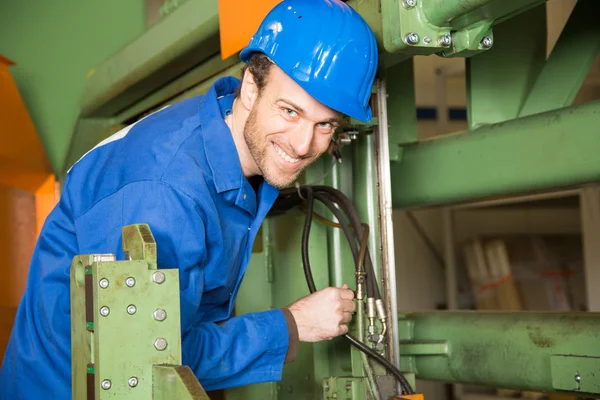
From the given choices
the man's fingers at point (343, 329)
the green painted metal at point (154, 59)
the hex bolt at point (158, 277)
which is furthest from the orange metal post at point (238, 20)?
the hex bolt at point (158, 277)

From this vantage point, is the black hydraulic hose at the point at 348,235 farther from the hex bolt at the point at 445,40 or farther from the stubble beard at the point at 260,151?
the hex bolt at the point at 445,40

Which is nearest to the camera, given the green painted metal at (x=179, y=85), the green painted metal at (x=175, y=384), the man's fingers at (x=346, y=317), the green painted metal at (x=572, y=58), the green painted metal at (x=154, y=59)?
the green painted metal at (x=175, y=384)

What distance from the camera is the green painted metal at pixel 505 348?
148 cm

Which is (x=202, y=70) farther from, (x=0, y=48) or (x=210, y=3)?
(x=0, y=48)

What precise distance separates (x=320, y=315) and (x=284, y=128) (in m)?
0.36

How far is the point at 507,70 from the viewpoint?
71.2 inches

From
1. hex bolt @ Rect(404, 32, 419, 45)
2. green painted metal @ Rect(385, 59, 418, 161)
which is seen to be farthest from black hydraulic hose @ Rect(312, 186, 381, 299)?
hex bolt @ Rect(404, 32, 419, 45)

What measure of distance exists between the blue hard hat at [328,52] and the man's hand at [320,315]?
36 cm

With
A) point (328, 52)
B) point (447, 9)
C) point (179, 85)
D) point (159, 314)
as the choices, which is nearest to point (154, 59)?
point (179, 85)

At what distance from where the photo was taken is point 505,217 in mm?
5082

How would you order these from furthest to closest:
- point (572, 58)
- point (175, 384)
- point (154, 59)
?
point (154, 59) < point (572, 58) < point (175, 384)

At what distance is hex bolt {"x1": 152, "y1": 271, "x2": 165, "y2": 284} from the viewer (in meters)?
1.03

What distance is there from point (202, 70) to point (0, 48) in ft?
3.04

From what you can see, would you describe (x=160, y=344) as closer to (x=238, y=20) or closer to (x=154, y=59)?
(x=238, y=20)
